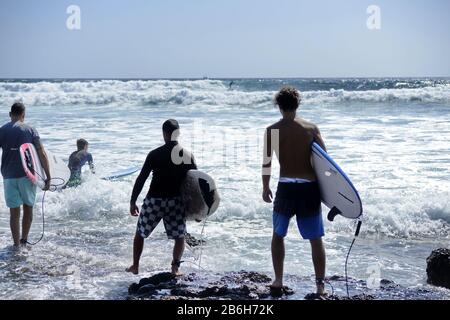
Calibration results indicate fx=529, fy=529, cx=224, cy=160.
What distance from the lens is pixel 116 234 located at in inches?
284

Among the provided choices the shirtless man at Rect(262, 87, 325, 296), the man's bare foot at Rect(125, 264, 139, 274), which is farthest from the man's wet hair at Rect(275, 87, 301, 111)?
the man's bare foot at Rect(125, 264, 139, 274)

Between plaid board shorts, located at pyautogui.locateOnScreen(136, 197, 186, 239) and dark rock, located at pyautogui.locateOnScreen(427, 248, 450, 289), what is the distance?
2453mm

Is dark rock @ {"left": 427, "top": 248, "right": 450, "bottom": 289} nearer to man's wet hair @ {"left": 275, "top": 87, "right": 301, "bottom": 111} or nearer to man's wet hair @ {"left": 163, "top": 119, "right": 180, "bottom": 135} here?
man's wet hair @ {"left": 275, "top": 87, "right": 301, "bottom": 111}

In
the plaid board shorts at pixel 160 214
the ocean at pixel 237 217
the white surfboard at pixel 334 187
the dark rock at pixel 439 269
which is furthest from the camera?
the ocean at pixel 237 217

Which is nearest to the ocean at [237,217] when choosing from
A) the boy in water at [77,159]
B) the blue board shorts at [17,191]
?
the boy in water at [77,159]

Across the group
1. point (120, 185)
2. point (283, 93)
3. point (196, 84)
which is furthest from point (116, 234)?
point (196, 84)

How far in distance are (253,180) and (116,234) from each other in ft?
12.9

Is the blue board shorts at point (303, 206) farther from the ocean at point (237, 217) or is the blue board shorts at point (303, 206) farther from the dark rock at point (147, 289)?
the dark rock at point (147, 289)

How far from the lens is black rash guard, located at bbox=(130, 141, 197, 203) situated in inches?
185

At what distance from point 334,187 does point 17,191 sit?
3628 millimetres

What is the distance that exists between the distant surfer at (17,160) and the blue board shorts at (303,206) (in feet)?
9.60

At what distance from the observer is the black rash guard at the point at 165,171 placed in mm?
4703

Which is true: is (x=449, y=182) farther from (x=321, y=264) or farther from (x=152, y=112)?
(x=152, y=112)

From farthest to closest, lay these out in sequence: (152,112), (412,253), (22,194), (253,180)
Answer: (152,112) < (253,180) < (412,253) < (22,194)
